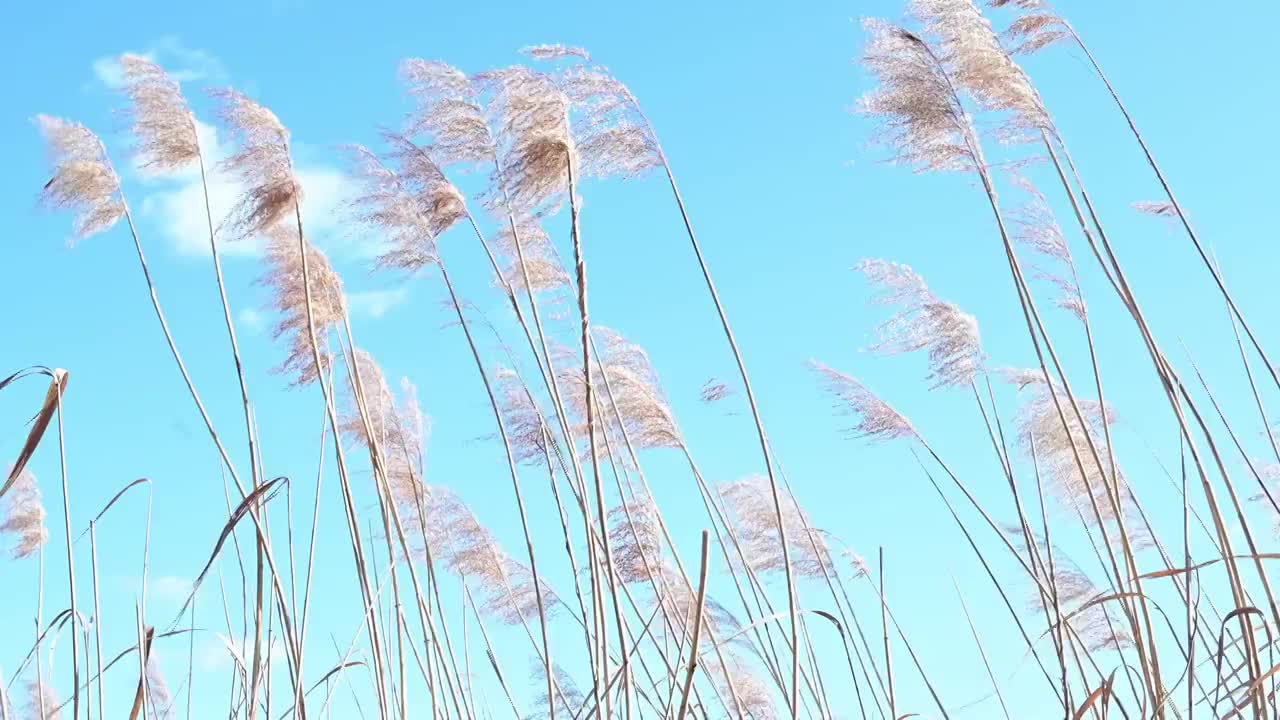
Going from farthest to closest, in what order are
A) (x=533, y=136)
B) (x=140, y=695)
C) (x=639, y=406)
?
(x=639, y=406) < (x=533, y=136) < (x=140, y=695)

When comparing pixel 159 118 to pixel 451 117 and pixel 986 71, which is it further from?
pixel 986 71

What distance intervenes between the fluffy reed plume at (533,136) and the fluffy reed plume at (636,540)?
1.05 m

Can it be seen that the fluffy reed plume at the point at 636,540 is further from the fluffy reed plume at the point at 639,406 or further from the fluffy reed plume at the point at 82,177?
the fluffy reed plume at the point at 82,177

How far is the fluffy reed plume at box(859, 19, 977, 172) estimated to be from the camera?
3.09 meters

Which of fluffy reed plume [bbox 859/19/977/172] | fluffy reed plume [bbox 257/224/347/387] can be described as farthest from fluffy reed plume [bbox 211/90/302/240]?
fluffy reed plume [bbox 859/19/977/172]

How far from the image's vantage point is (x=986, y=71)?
311 centimetres

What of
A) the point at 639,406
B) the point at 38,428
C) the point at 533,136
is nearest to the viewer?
the point at 38,428

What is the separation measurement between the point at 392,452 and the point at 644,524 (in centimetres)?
108

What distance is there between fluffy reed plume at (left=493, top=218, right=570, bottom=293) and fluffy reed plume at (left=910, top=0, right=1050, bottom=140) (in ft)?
3.97

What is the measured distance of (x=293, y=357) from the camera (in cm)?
372

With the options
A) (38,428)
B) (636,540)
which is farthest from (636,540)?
(38,428)

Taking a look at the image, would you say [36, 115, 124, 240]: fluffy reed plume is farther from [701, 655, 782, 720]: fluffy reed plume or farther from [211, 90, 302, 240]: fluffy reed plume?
[701, 655, 782, 720]: fluffy reed plume

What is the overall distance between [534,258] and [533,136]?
75 centimetres

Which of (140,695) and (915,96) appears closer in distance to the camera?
(140,695)
